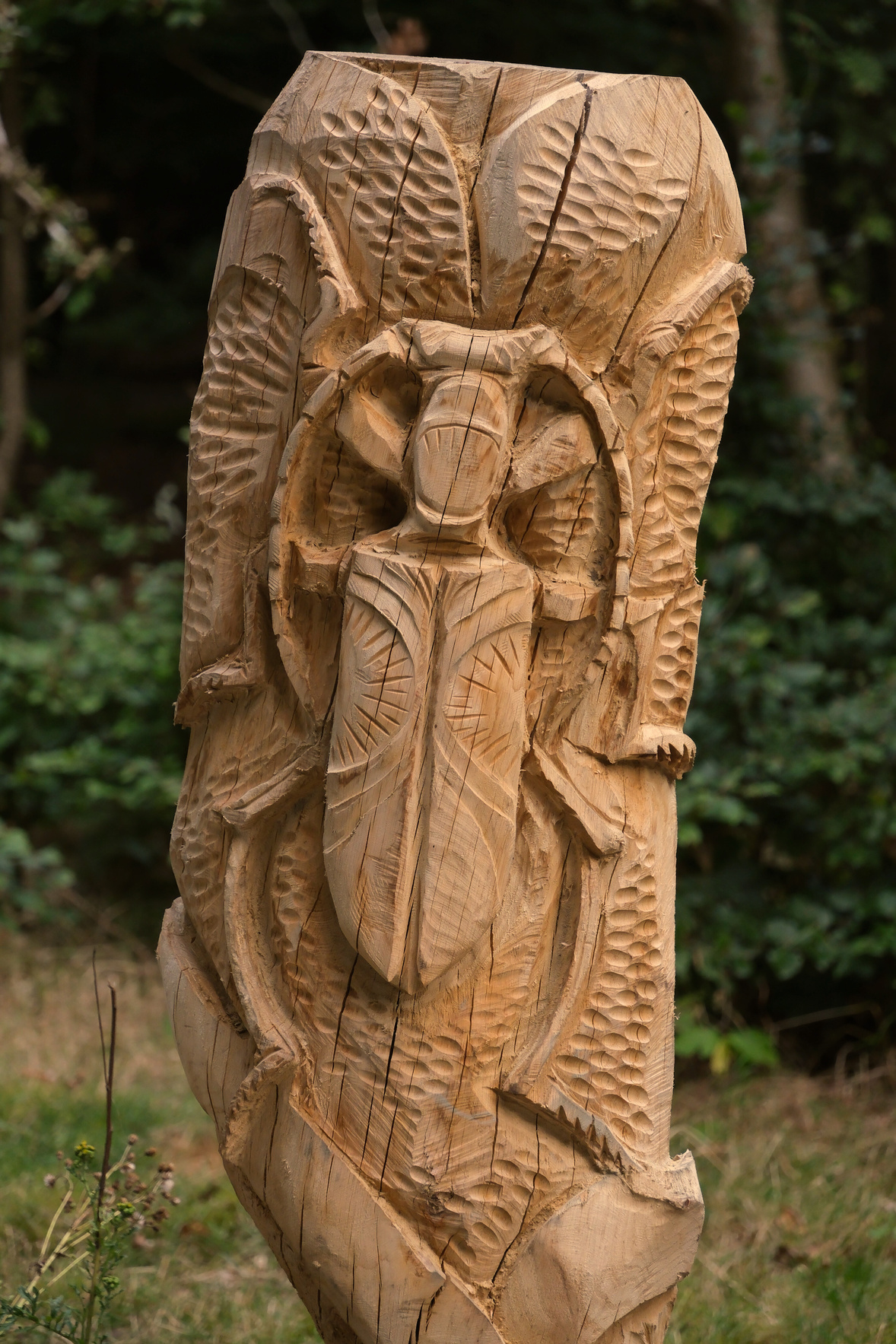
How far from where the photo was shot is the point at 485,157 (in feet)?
7.00

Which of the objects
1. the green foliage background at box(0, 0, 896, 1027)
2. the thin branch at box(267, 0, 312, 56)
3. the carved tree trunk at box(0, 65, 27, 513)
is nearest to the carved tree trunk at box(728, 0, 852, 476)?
the green foliage background at box(0, 0, 896, 1027)

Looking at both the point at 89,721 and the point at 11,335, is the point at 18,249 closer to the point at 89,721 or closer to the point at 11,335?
the point at 11,335

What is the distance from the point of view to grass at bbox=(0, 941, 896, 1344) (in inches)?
124

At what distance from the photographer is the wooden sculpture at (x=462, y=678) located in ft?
6.88

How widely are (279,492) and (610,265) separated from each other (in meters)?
0.61

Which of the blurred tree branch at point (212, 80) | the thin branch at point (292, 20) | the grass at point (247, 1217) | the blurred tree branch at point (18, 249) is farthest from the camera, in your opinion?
the blurred tree branch at point (212, 80)

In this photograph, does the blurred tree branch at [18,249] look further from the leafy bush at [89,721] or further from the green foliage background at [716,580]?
the leafy bush at [89,721]

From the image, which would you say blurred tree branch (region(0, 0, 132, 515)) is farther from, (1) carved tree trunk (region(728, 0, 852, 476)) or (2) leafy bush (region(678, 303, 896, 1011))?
(2) leafy bush (region(678, 303, 896, 1011))

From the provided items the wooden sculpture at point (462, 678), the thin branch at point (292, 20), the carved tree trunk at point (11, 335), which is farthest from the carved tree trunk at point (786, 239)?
the carved tree trunk at point (11, 335)

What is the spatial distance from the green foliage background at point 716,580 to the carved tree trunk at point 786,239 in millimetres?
96

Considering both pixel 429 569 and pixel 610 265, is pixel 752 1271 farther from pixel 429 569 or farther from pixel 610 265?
pixel 610 265

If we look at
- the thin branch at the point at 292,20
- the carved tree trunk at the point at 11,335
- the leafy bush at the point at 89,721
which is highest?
the thin branch at the point at 292,20

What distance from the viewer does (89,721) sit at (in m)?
5.83

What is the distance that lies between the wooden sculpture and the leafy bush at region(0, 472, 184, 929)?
302 centimetres
